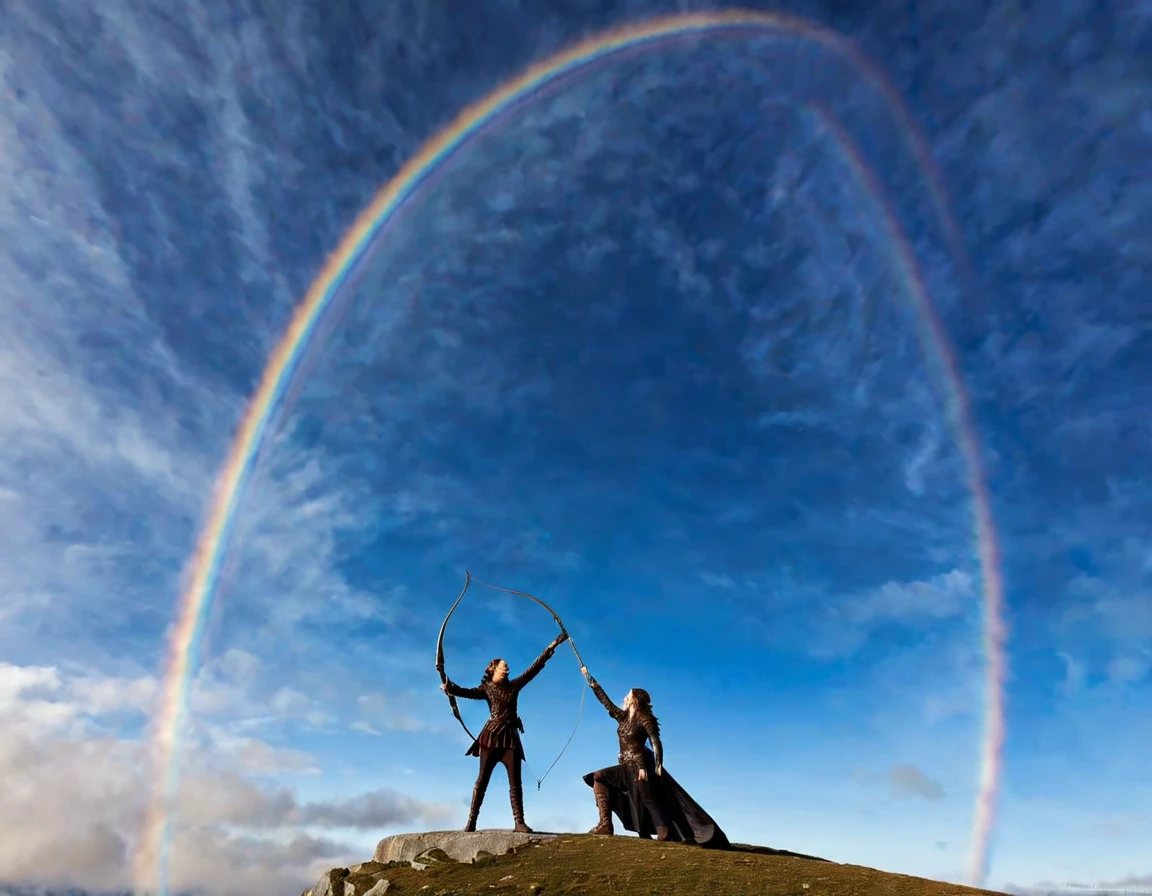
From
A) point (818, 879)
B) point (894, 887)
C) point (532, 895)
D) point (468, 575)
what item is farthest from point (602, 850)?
point (468, 575)

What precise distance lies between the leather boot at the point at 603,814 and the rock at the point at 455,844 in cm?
198

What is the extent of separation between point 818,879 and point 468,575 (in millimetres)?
11794

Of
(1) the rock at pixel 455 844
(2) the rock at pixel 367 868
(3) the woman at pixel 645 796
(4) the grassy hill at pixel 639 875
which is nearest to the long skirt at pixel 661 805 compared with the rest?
(3) the woman at pixel 645 796

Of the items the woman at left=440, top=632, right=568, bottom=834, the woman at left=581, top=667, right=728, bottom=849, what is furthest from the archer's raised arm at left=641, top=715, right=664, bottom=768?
the woman at left=440, top=632, right=568, bottom=834

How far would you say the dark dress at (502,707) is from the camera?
64.7 ft

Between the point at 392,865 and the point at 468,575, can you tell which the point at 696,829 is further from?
the point at 468,575

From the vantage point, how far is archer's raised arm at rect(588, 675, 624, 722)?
19756 mm

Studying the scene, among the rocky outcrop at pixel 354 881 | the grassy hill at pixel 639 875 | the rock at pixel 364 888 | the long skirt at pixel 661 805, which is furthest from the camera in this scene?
the long skirt at pixel 661 805

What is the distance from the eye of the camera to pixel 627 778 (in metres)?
18.8

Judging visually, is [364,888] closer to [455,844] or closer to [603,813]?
[455,844]

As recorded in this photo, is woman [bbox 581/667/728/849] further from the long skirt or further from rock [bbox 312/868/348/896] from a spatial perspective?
rock [bbox 312/868/348/896]

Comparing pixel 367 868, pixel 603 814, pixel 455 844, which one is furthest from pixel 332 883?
pixel 603 814

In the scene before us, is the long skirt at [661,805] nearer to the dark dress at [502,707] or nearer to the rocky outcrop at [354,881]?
the dark dress at [502,707]

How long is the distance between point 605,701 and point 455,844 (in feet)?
16.7
